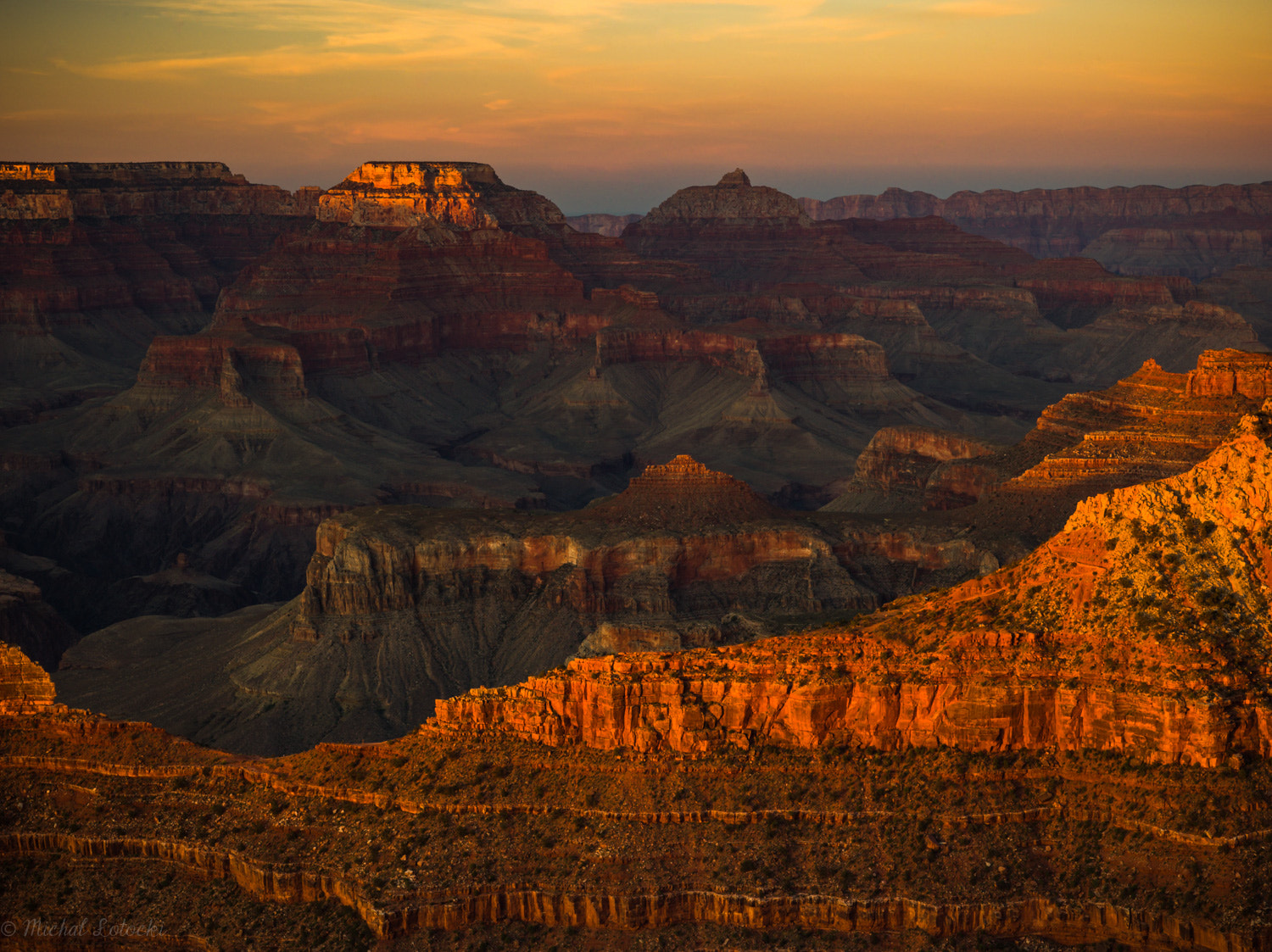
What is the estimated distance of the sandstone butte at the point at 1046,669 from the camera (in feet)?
123

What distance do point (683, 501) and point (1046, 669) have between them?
187 ft

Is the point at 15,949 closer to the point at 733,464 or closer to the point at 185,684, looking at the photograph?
the point at 185,684

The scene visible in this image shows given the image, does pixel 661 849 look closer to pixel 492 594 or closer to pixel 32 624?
pixel 492 594

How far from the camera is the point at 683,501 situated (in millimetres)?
95375

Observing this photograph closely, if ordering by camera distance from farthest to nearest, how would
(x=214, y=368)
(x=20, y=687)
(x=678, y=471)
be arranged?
(x=214, y=368), (x=678, y=471), (x=20, y=687)

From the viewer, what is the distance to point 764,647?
42.6m

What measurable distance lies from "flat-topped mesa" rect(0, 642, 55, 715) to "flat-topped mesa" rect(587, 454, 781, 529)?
159ft

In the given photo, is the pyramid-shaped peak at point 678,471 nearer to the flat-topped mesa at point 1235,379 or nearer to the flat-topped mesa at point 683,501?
the flat-topped mesa at point 683,501

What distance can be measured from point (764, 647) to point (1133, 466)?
56.0 m

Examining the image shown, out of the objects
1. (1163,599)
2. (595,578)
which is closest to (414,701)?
(595,578)

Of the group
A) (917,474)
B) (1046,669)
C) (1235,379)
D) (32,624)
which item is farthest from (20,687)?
(917,474)

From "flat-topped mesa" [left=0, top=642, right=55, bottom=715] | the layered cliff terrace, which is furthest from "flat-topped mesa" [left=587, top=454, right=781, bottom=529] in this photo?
the layered cliff terrace

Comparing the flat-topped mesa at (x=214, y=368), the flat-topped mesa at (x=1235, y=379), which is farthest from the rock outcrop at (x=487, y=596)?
the flat-topped mesa at (x=214, y=368)

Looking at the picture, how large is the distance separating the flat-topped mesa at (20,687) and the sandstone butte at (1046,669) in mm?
14223
